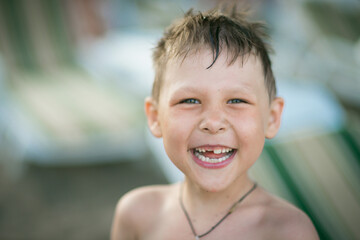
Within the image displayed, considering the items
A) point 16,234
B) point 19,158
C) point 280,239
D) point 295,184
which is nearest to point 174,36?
point 280,239

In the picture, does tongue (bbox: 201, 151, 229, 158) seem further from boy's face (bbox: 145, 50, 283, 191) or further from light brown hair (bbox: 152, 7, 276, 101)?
light brown hair (bbox: 152, 7, 276, 101)

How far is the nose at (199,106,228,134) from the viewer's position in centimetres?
121

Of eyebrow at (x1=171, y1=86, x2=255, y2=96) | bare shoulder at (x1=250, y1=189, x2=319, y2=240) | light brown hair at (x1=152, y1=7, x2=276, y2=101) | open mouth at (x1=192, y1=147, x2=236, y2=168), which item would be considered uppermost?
light brown hair at (x1=152, y1=7, x2=276, y2=101)

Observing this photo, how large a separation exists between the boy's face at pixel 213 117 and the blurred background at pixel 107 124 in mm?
1315

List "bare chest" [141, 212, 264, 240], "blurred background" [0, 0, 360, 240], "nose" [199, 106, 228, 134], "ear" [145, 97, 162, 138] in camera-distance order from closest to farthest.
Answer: "nose" [199, 106, 228, 134], "bare chest" [141, 212, 264, 240], "ear" [145, 97, 162, 138], "blurred background" [0, 0, 360, 240]

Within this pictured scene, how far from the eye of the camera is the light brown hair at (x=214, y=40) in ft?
4.16

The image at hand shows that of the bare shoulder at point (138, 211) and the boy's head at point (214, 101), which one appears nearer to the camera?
the boy's head at point (214, 101)

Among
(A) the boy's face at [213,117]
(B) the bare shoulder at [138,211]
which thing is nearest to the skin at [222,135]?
(A) the boy's face at [213,117]

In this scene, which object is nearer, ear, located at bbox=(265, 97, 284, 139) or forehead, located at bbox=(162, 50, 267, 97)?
forehead, located at bbox=(162, 50, 267, 97)

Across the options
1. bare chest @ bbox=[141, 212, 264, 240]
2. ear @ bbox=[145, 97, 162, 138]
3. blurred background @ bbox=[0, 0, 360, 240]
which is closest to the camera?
bare chest @ bbox=[141, 212, 264, 240]

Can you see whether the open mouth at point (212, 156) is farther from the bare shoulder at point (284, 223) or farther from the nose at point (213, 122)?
the bare shoulder at point (284, 223)

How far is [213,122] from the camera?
120 cm

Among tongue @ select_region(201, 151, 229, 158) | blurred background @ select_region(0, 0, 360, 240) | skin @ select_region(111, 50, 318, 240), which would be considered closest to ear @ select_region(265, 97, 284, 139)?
skin @ select_region(111, 50, 318, 240)

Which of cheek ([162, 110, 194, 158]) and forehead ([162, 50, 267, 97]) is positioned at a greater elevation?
forehead ([162, 50, 267, 97])
